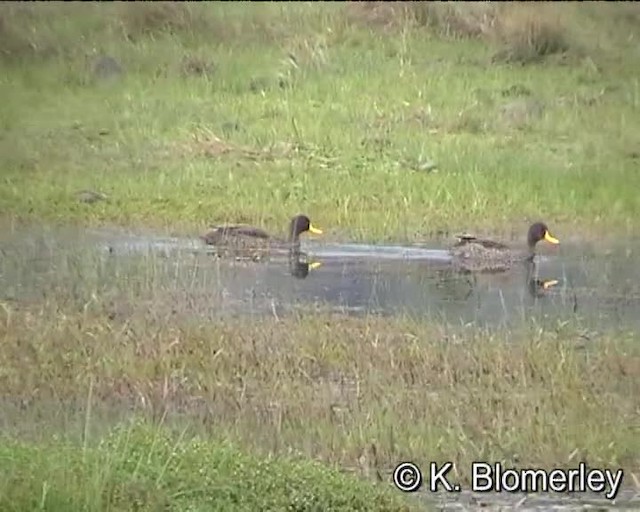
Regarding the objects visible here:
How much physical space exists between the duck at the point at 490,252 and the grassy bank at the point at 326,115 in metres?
Answer: 0.06

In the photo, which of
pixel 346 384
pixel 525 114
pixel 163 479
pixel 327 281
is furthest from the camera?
pixel 525 114

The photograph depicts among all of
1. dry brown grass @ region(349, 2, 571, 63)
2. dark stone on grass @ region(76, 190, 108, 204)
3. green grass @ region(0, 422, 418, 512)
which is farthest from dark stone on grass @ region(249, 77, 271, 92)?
green grass @ region(0, 422, 418, 512)

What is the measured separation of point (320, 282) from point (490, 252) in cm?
58

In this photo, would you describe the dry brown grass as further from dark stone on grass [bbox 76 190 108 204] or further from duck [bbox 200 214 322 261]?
dark stone on grass [bbox 76 190 108 204]

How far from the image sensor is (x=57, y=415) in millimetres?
4426

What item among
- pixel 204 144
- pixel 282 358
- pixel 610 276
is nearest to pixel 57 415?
pixel 282 358

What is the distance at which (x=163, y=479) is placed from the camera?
13.6 ft

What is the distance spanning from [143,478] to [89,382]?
0.46 m

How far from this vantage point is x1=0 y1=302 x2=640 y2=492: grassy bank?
4.36 metres

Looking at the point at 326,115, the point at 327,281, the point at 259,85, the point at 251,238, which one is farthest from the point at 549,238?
the point at 259,85

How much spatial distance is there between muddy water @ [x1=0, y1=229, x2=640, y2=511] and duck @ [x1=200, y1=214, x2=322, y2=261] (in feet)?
0.14

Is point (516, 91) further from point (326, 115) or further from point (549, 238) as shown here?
point (326, 115)

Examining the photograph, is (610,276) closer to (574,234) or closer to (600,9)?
(574,234)

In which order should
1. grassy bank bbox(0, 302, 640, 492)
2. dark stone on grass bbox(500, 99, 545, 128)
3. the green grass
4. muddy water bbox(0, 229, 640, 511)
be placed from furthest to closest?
dark stone on grass bbox(500, 99, 545, 128) → muddy water bbox(0, 229, 640, 511) → grassy bank bbox(0, 302, 640, 492) → the green grass
